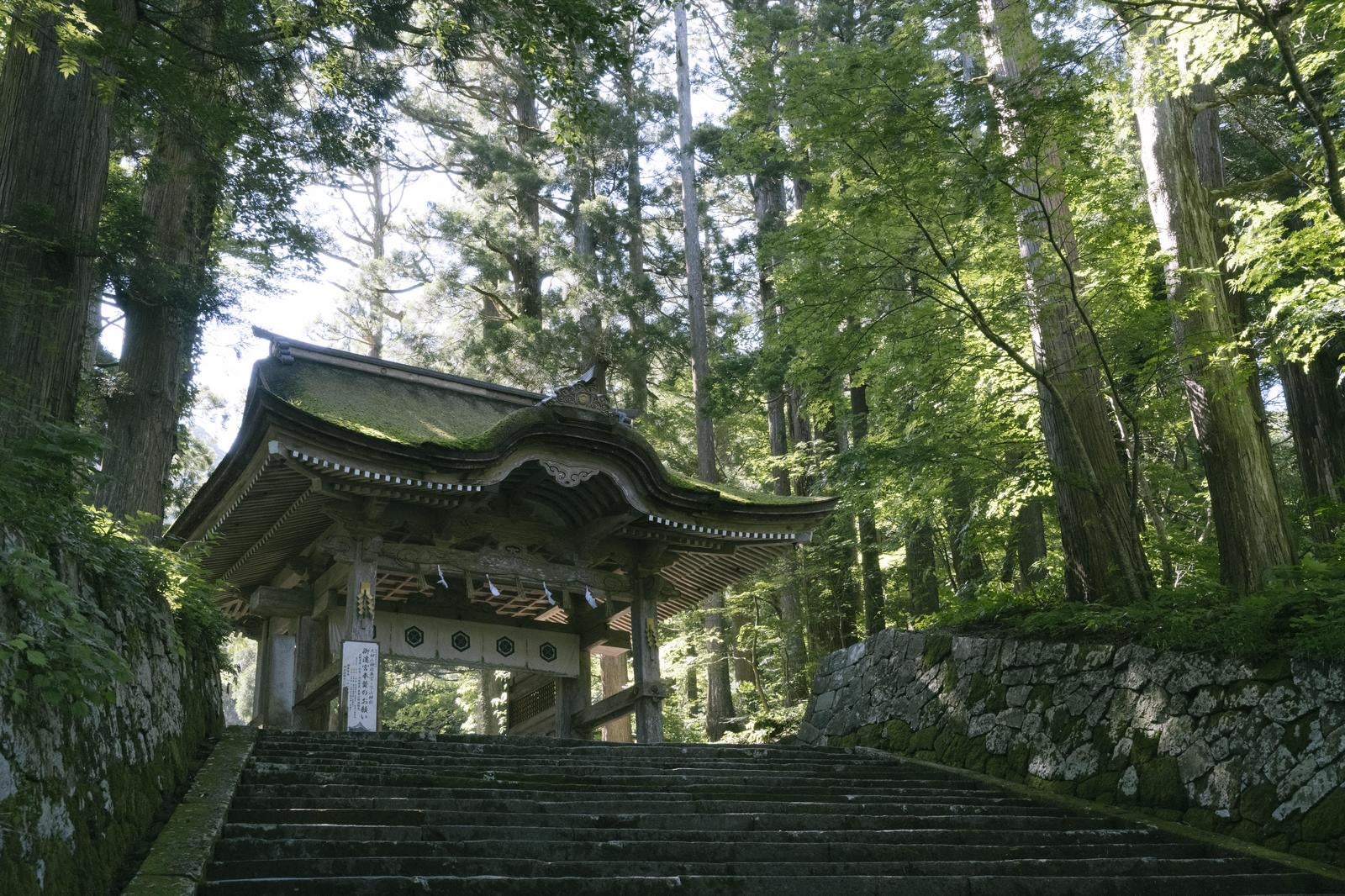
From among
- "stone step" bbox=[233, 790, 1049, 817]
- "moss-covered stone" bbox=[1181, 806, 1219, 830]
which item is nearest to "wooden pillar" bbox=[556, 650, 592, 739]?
"stone step" bbox=[233, 790, 1049, 817]

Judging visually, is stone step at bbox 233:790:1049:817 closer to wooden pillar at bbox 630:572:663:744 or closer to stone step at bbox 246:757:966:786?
stone step at bbox 246:757:966:786

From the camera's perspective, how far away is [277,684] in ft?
35.6

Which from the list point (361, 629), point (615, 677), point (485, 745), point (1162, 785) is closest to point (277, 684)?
point (361, 629)

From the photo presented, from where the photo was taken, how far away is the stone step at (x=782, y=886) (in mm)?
3352

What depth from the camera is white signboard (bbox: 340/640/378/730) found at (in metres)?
8.78

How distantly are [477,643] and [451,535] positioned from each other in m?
2.08

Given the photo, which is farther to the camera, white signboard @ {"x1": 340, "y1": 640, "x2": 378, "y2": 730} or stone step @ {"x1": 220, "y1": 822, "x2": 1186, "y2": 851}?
white signboard @ {"x1": 340, "y1": 640, "x2": 378, "y2": 730}

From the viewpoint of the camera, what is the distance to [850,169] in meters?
8.15

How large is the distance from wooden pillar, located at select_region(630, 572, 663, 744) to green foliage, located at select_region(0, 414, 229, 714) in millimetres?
5670

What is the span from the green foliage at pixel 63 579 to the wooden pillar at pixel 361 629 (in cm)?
334

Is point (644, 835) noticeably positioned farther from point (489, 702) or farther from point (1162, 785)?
point (489, 702)

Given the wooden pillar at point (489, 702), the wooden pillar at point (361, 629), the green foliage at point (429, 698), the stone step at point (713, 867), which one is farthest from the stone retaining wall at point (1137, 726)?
the green foliage at point (429, 698)

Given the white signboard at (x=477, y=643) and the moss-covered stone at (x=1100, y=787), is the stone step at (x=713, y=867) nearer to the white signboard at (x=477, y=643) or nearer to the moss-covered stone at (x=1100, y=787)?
the moss-covered stone at (x=1100, y=787)

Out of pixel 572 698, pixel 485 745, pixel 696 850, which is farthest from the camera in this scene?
pixel 572 698
